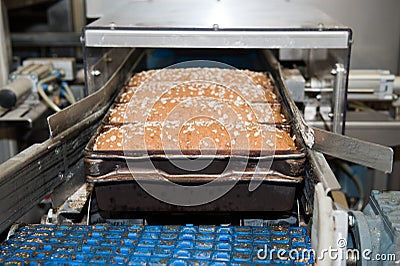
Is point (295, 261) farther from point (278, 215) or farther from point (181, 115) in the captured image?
point (181, 115)

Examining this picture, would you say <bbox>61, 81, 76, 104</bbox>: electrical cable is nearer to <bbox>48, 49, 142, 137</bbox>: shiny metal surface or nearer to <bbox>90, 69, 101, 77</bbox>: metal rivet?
<bbox>48, 49, 142, 137</bbox>: shiny metal surface

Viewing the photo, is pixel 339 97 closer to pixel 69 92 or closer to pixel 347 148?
pixel 347 148

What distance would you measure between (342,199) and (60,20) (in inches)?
82.9

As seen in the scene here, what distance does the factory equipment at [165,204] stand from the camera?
0.97m

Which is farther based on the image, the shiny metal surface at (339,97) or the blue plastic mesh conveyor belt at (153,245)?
the shiny metal surface at (339,97)

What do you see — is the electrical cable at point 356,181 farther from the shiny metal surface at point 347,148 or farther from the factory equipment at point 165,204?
the shiny metal surface at point 347,148

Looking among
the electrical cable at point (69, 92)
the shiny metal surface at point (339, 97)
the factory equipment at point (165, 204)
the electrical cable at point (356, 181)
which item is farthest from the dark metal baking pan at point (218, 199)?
the electrical cable at point (356, 181)

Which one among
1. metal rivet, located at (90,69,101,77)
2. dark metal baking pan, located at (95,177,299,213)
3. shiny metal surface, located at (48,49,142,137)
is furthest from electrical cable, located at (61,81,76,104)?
dark metal baking pan, located at (95,177,299,213)

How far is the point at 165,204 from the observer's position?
1.16m

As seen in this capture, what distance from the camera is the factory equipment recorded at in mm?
967

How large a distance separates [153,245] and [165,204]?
0.57 feet

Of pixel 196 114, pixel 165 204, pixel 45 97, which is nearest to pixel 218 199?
pixel 165 204

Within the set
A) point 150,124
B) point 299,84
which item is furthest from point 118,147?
point 299,84

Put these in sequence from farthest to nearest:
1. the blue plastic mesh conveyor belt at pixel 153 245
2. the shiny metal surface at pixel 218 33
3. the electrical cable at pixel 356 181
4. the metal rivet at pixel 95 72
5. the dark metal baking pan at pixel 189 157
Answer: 1. the electrical cable at pixel 356 181
2. the metal rivet at pixel 95 72
3. the shiny metal surface at pixel 218 33
4. the dark metal baking pan at pixel 189 157
5. the blue plastic mesh conveyor belt at pixel 153 245
